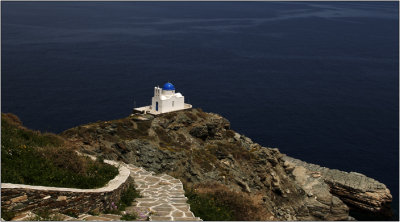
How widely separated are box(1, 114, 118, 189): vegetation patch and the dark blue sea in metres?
37.7

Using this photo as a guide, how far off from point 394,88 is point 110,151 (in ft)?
257

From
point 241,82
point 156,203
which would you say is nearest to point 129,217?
point 156,203

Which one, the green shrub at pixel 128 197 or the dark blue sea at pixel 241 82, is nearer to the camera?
the green shrub at pixel 128 197

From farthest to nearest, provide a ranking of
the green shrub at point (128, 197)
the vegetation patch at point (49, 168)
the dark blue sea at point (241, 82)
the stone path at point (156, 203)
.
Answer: the dark blue sea at point (241, 82) < the green shrub at point (128, 197) < the vegetation patch at point (49, 168) < the stone path at point (156, 203)

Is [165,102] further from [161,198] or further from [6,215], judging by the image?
[6,215]

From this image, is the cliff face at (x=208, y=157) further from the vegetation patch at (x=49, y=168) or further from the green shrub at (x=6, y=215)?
the green shrub at (x=6, y=215)

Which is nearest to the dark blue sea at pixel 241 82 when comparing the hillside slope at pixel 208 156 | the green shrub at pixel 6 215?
the hillside slope at pixel 208 156

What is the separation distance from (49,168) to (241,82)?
81063mm

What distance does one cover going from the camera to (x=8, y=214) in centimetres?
1152

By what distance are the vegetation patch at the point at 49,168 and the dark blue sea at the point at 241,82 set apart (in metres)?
37.7

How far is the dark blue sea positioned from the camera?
64312 millimetres

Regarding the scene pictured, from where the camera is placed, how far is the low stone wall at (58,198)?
1182 centimetres

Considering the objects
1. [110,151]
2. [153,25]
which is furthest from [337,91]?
[153,25]

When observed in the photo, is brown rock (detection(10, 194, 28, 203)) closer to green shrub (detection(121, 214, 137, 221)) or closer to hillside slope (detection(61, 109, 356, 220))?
green shrub (detection(121, 214, 137, 221))
